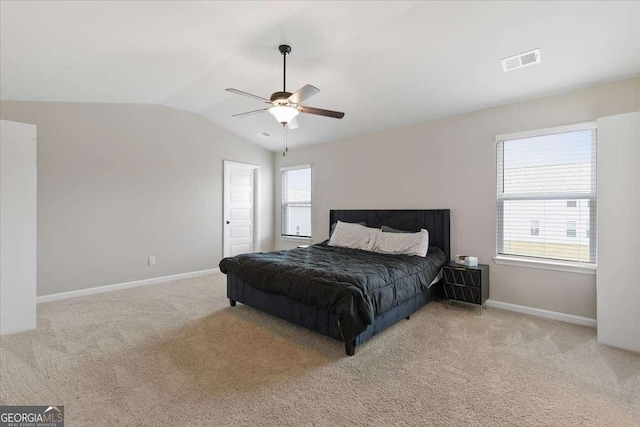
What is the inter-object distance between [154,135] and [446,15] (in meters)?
4.45

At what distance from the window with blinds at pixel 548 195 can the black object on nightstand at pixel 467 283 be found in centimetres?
52

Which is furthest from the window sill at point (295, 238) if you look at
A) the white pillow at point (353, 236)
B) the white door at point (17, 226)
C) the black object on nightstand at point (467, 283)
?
the white door at point (17, 226)

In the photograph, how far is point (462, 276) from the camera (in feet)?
11.8

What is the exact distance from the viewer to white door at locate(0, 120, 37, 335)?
2842 mm

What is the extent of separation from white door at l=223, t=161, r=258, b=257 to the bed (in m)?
2.19

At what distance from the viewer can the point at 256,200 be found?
6.33 meters

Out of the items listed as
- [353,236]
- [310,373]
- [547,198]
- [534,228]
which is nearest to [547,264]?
[534,228]

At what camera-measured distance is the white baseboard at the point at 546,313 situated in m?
3.12

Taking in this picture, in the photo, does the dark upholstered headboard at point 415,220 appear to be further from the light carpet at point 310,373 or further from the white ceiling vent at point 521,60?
the white ceiling vent at point 521,60

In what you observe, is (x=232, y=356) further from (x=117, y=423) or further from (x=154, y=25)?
(x=154, y=25)

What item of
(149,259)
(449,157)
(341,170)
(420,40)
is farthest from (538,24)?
(149,259)

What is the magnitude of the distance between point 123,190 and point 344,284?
3.91 m

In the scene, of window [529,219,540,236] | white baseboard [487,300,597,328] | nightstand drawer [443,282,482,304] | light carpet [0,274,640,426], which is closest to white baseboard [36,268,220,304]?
light carpet [0,274,640,426]

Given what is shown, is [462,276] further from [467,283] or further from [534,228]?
[534,228]
